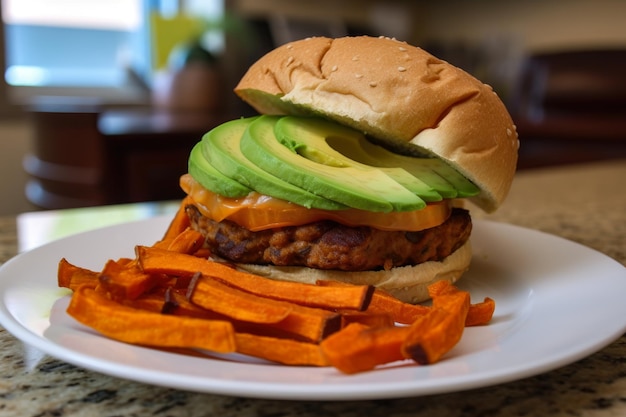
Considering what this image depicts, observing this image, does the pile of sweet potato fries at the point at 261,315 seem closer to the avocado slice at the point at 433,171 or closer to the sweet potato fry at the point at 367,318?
the sweet potato fry at the point at 367,318

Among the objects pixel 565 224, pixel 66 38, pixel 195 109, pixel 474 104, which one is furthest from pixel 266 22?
pixel 474 104

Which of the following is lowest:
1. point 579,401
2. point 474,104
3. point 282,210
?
point 579,401

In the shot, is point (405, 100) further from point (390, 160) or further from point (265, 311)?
point (265, 311)

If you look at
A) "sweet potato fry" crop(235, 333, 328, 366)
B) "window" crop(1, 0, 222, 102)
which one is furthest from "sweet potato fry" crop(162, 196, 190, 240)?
"window" crop(1, 0, 222, 102)

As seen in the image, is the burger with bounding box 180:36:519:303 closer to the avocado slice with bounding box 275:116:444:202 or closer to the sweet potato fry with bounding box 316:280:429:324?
the avocado slice with bounding box 275:116:444:202

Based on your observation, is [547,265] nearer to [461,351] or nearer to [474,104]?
[474,104]

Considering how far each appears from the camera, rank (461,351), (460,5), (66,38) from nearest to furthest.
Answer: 1. (461,351)
2. (66,38)
3. (460,5)
